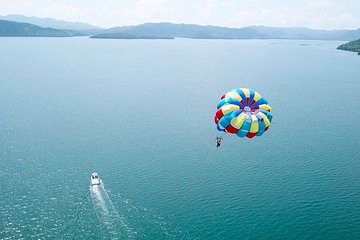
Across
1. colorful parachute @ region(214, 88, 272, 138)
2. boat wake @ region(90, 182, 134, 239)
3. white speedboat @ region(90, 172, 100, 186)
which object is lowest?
boat wake @ region(90, 182, 134, 239)

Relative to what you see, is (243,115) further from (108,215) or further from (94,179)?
(94,179)

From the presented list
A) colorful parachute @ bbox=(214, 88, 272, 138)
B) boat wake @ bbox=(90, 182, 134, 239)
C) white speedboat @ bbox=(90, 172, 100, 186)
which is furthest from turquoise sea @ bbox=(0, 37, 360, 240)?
colorful parachute @ bbox=(214, 88, 272, 138)

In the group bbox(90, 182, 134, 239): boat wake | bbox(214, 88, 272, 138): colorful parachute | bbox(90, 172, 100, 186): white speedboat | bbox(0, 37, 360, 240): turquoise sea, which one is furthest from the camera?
bbox(90, 172, 100, 186): white speedboat

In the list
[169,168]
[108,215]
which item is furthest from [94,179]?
[169,168]

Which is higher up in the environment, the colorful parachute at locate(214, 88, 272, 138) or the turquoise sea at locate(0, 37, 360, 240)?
the colorful parachute at locate(214, 88, 272, 138)

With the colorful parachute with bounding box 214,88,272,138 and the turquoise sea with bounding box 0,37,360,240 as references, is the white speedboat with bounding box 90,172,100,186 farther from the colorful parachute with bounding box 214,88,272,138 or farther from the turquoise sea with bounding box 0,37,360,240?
the colorful parachute with bounding box 214,88,272,138

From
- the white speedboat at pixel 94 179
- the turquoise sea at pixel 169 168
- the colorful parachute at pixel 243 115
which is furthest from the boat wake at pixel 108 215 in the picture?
the colorful parachute at pixel 243 115

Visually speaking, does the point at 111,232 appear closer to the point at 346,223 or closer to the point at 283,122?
the point at 346,223
